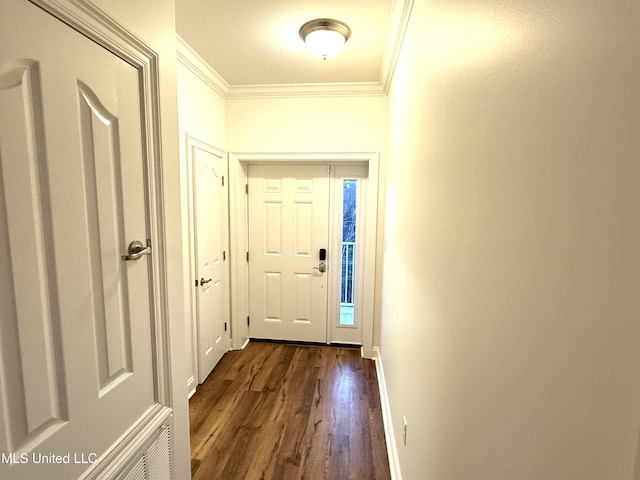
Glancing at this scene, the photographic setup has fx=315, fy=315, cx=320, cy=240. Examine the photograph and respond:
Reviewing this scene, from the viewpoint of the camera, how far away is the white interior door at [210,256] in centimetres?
252

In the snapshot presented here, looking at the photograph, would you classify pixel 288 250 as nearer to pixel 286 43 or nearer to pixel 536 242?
pixel 286 43

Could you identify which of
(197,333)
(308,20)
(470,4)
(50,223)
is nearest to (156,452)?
(50,223)

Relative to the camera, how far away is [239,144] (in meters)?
3.02

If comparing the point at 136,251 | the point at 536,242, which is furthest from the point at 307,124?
the point at 536,242

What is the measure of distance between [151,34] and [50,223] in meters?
0.74

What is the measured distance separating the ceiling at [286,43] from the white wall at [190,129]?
0.20 metres

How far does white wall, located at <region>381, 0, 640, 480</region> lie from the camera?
342 mm

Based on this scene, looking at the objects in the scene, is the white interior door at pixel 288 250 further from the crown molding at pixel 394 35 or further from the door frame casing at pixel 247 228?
the crown molding at pixel 394 35

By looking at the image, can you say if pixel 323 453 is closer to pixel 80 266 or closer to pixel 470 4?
pixel 80 266

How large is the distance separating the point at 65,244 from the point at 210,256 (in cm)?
199

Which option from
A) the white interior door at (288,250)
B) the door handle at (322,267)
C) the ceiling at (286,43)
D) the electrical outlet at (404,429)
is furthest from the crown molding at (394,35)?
the electrical outlet at (404,429)

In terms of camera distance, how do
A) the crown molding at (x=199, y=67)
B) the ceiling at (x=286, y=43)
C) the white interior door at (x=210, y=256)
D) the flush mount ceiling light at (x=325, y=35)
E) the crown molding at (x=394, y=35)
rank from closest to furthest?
the crown molding at (x=394, y=35)
the ceiling at (x=286, y=43)
the flush mount ceiling light at (x=325, y=35)
the crown molding at (x=199, y=67)
the white interior door at (x=210, y=256)

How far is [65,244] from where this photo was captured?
0.79 metres

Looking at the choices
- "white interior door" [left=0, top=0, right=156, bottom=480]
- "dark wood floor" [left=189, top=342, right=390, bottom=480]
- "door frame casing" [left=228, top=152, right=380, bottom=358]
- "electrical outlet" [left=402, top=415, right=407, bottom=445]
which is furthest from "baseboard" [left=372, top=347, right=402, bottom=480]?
"white interior door" [left=0, top=0, right=156, bottom=480]
